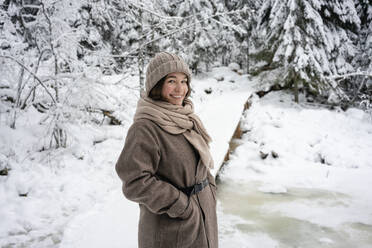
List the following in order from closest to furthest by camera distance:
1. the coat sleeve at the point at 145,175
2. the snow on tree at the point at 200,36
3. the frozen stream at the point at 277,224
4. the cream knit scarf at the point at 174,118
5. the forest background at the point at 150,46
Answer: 1. the coat sleeve at the point at 145,175
2. the cream knit scarf at the point at 174,118
3. the frozen stream at the point at 277,224
4. the forest background at the point at 150,46
5. the snow on tree at the point at 200,36

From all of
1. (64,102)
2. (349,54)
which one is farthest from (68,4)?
(349,54)

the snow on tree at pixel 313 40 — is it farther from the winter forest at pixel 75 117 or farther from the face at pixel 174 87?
the face at pixel 174 87

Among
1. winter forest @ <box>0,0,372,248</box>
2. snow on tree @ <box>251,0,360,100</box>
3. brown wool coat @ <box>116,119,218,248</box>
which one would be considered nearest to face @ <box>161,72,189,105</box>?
brown wool coat @ <box>116,119,218,248</box>

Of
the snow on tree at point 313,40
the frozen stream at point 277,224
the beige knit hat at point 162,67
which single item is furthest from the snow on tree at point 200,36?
the beige knit hat at point 162,67

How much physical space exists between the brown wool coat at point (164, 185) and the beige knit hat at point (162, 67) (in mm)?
307

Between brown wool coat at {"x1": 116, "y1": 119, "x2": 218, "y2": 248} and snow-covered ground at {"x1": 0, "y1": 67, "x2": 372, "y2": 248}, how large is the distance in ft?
5.76

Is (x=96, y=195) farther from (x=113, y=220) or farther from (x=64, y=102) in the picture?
(x=64, y=102)

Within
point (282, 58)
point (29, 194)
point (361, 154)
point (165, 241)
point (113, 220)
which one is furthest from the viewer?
point (282, 58)

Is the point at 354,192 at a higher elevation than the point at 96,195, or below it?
higher

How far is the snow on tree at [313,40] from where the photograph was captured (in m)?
11.4

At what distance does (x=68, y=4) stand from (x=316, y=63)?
11.1 metres

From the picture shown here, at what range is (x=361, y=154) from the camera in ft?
21.6

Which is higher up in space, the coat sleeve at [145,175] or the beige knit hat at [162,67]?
the beige knit hat at [162,67]

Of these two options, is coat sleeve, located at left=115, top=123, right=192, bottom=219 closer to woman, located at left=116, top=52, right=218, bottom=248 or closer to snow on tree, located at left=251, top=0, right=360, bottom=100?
woman, located at left=116, top=52, right=218, bottom=248
